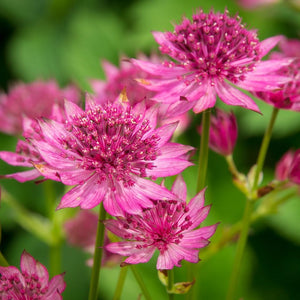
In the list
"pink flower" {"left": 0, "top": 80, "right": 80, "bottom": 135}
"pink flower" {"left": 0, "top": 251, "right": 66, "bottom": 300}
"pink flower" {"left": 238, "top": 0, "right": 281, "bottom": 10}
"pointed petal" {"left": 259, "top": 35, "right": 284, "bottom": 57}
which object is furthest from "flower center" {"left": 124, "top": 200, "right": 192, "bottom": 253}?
"pink flower" {"left": 238, "top": 0, "right": 281, "bottom": 10}

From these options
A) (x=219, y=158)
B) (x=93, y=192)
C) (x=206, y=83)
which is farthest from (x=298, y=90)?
(x=219, y=158)

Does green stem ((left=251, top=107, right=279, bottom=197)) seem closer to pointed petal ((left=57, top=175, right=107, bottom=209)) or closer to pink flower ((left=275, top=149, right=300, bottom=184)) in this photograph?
pink flower ((left=275, top=149, right=300, bottom=184))

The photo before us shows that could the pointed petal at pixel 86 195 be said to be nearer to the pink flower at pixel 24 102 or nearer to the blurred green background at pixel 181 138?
the pink flower at pixel 24 102

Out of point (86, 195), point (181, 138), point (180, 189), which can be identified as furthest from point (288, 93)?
point (181, 138)

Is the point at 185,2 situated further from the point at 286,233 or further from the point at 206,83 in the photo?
the point at 206,83

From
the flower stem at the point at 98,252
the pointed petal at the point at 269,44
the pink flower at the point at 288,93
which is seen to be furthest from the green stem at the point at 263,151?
the flower stem at the point at 98,252
